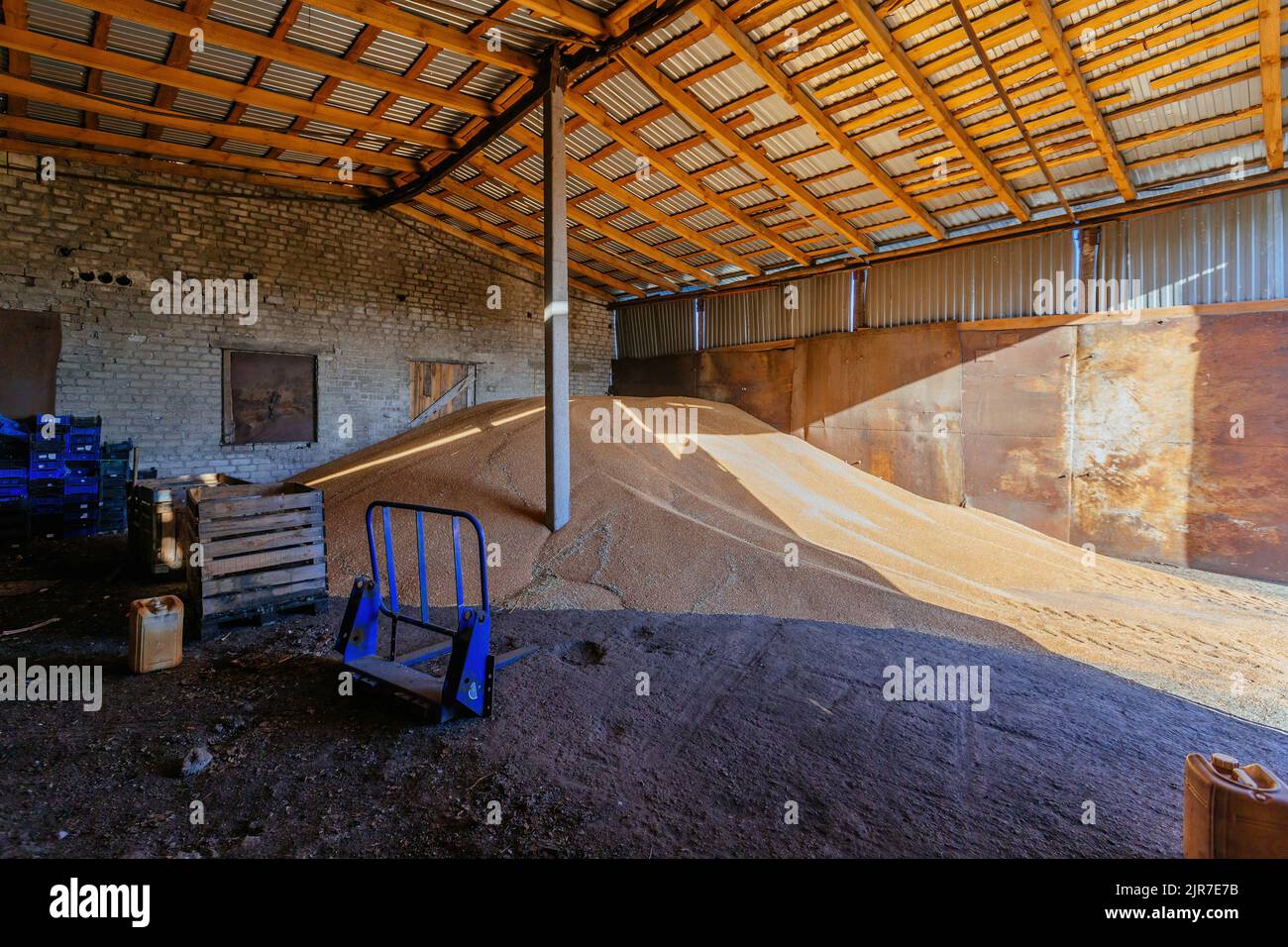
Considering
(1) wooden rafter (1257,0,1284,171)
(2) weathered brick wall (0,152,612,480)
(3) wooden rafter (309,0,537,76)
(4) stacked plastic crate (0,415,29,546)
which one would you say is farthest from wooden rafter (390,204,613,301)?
(1) wooden rafter (1257,0,1284,171)

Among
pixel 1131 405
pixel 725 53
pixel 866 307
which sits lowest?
pixel 1131 405

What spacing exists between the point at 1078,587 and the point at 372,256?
1285 cm

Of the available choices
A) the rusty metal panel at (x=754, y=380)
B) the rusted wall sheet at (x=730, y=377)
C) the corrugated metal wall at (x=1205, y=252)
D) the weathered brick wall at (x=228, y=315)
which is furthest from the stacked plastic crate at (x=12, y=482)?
the corrugated metal wall at (x=1205, y=252)

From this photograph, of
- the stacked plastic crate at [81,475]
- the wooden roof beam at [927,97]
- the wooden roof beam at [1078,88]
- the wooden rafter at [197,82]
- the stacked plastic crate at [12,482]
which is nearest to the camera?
the wooden roof beam at [1078,88]

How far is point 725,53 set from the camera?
694 cm

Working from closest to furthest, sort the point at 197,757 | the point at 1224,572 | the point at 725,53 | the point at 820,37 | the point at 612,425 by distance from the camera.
A: the point at 197,757 < the point at 820,37 < the point at 725,53 < the point at 1224,572 < the point at 612,425

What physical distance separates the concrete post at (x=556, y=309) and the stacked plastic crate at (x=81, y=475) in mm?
6897

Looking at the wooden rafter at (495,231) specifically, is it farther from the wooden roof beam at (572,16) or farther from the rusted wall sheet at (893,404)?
the wooden roof beam at (572,16)

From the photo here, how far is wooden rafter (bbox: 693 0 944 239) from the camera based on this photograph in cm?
636

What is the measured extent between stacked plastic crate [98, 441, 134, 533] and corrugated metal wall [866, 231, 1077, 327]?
1252 centimetres

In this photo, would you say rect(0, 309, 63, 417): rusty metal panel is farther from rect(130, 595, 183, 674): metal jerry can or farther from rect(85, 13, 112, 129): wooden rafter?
rect(130, 595, 183, 674): metal jerry can

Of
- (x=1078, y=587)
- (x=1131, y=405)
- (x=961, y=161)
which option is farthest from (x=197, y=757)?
(x=1131, y=405)

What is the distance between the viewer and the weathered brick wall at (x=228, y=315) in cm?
915
